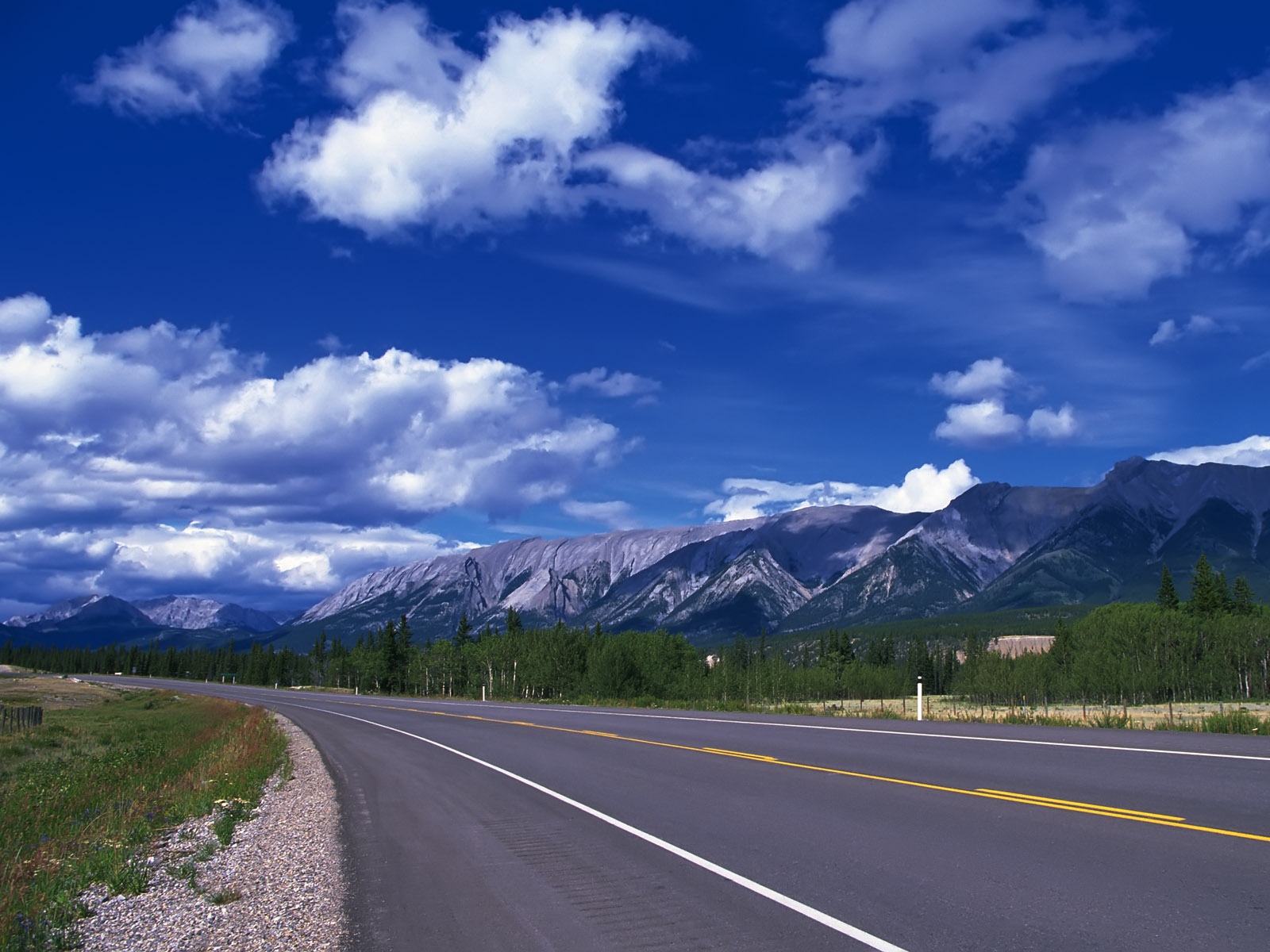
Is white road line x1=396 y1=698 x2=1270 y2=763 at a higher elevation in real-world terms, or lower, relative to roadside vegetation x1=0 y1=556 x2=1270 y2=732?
higher

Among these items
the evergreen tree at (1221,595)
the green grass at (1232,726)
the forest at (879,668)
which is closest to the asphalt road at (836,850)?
the green grass at (1232,726)

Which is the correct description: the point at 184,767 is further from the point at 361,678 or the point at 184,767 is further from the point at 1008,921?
the point at 361,678

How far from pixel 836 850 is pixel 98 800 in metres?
16.6

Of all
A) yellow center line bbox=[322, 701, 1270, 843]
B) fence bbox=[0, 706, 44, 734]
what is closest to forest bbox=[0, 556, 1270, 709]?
fence bbox=[0, 706, 44, 734]

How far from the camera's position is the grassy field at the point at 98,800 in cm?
808

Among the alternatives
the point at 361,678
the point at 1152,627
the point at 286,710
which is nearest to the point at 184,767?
the point at 286,710

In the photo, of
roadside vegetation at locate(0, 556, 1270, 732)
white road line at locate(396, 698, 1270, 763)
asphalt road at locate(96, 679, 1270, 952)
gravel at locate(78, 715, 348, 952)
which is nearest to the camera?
asphalt road at locate(96, 679, 1270, 952)

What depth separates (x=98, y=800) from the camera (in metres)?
17.8

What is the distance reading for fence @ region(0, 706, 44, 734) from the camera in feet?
159

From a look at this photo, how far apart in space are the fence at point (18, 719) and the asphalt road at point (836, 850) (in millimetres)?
44468

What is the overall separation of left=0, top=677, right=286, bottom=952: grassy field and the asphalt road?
93.3 inches

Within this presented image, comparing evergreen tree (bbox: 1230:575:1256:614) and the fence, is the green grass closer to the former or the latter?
the fence

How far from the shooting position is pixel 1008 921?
602cm

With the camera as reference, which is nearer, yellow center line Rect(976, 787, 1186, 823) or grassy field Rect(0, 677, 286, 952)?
grassy field Rect(0, 677, 286, 952)
